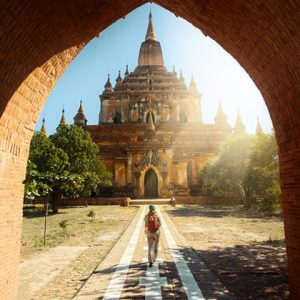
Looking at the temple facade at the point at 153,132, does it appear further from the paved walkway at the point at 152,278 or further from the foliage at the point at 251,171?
the paved walkway at the point at 152,278

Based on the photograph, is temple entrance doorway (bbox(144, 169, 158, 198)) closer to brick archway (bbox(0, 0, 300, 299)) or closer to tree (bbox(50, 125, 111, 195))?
tree (bbox(50, 125, 111, 195))

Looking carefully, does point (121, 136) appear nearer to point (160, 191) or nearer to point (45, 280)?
point (160, 191)

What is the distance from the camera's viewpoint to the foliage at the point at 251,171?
21.9 meters

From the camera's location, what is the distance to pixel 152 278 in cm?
757

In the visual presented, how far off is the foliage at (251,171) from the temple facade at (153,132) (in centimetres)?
848

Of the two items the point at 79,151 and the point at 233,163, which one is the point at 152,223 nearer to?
the point at 233,163

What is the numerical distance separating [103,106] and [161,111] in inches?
422

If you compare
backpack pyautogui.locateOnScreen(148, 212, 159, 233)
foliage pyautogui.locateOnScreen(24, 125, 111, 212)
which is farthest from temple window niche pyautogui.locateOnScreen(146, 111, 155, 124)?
backpack pyautogui.locateOnScreen(148, 212, 159, 233)

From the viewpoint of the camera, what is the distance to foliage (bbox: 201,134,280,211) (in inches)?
864

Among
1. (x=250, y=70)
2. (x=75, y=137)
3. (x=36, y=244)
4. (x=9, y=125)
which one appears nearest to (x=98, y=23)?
(x=9, y=125)

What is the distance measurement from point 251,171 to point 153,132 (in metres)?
24.0

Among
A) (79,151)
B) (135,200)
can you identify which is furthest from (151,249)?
(135,200)

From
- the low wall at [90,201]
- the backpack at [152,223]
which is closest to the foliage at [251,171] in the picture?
the low wall at [90,201]

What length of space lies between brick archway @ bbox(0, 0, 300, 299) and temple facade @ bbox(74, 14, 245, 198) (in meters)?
35.8
